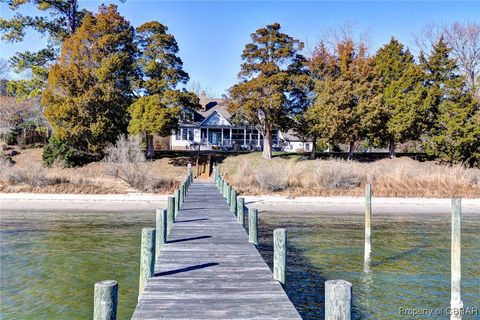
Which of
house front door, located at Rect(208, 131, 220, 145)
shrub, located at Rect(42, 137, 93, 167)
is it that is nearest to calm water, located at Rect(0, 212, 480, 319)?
shrub, located at Rect(42, 137, 93, 167)

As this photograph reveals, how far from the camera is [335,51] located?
4609 cm

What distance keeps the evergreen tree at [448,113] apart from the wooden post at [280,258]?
116 feet

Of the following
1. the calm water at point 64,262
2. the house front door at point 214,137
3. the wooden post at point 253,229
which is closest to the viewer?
the calm water at point 64,262

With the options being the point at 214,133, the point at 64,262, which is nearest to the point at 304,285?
the point at 64,262

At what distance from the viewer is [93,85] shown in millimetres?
37688

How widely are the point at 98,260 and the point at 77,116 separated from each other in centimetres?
2507

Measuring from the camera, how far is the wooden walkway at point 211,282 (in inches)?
251

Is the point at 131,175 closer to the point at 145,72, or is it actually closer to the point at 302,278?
the point at 145,72

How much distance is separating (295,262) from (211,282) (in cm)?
654

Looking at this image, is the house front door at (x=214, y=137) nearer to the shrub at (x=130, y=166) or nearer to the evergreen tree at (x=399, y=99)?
the evergreen tree at (x=399, y=99)

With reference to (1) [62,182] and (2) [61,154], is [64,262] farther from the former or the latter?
(2) [61,154]

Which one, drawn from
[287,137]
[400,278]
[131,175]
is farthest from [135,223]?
[287,137]

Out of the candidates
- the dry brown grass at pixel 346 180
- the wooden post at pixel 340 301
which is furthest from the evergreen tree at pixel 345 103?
the wooden post at pixel 340 301

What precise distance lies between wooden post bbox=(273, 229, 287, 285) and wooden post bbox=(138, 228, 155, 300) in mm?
2256
